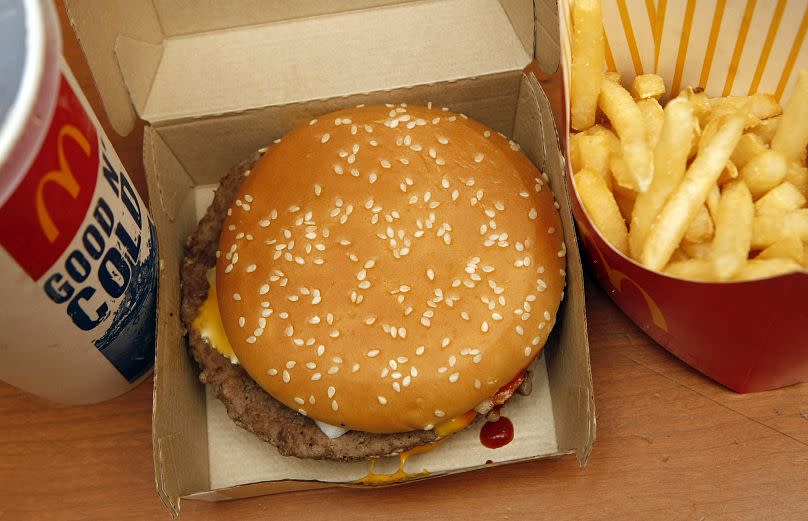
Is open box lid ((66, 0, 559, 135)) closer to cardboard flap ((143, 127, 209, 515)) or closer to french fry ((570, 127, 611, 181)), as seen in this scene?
cardboard flap ((143, 127, 209, 515))

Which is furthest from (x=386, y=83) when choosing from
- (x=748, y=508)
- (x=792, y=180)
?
(x=748, y=508)

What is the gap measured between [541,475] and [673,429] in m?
0.33

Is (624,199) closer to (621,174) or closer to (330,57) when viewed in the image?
(621,174)

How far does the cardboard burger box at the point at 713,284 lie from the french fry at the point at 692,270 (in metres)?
0.03

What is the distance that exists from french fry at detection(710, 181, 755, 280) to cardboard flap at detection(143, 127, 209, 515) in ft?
3.74

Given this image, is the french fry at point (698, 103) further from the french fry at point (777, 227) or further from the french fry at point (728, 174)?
the french fry at point (777, 227)

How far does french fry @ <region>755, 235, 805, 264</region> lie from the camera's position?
4.39 feet

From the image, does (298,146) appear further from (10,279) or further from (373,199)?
(10,279)

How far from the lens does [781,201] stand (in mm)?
1444

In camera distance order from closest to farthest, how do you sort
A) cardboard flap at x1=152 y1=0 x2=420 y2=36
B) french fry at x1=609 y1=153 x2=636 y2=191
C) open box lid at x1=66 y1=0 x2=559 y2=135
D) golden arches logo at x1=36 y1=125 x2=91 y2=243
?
golden arches logo at x1=36 y1=125 x2=91 y2=243
french fry at x1=609 y1=153 x2=636 y2=191
open box lid at x1=66 y1=0 x2=559 y2=135
cardboard flap at x1=152 y1=0 x2=420 y2=36

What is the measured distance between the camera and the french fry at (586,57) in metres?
1.50

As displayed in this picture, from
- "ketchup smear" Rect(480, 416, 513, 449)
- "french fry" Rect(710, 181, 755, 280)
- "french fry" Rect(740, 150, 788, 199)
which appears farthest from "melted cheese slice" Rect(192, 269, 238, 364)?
"french fry" Rect(740, 150, 788, 199)

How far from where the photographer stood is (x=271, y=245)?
1.71 metres

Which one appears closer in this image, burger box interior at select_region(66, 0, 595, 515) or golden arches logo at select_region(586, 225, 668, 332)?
golden arches logo at select_region(586, 225, 668, 332)
